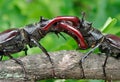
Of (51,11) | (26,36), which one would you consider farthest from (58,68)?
(51,11)

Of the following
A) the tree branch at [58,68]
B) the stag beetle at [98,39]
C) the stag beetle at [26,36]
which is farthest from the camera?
the stag beetle at [98,39]

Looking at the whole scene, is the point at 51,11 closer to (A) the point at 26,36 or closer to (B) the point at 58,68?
(A) the point at 26,36

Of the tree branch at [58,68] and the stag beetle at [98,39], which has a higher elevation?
the stag beetle at [98,39]

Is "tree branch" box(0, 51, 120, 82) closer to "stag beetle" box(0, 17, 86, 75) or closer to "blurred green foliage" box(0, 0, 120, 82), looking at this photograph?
"stag beetle" box(0, 17, 86, 75)

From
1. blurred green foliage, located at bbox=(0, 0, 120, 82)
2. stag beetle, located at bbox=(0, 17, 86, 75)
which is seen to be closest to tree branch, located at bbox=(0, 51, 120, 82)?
stag beetle, located at bbox=(0, 17, 86, 75)

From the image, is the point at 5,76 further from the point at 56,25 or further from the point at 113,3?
the point at 113,3

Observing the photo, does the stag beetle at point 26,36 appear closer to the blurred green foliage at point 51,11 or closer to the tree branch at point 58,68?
the blurred green foliage at point 51,11

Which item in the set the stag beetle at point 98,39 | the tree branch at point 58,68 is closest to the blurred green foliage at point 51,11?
the stag beetle at point 98,39
